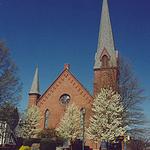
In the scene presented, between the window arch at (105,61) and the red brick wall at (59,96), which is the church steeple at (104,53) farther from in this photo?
the red brick wall at (59,96)

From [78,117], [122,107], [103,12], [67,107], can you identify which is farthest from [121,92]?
[103,12]

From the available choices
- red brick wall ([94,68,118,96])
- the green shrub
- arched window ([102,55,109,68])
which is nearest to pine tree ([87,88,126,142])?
red brick wall ([94,68,118,96])

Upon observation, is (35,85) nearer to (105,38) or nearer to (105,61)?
(105,61)

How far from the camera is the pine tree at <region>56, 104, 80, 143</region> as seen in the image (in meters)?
42.0

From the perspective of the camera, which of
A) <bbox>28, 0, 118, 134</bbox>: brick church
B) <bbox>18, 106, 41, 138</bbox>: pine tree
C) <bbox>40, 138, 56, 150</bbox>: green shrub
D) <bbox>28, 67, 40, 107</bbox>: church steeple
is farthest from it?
<bbox>28, 67, 40, 107</bbox>: church steeple

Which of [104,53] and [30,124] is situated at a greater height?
[104,53]

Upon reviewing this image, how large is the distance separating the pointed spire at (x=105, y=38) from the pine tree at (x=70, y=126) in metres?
9.19

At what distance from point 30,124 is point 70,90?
9.09 meters

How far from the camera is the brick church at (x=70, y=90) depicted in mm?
47656

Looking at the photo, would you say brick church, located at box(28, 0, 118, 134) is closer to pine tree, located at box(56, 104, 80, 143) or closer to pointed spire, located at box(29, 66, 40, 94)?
pointed spire, located at box(29, 66, 40, 94)

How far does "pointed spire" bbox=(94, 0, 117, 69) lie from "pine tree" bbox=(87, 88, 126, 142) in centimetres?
1179

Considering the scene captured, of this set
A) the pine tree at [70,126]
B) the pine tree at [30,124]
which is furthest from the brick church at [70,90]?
the pine tree at [70,126]

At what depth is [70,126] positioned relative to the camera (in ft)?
139

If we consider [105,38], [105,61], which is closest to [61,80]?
[105,61]
